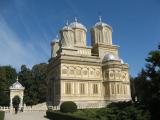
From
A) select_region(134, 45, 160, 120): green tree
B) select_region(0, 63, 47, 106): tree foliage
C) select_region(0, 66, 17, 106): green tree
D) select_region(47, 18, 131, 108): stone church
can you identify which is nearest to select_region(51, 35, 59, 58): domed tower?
select_region(47, 18, 131, 108): stone church

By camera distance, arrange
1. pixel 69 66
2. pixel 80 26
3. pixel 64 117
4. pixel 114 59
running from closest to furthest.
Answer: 1. pixel 64 117
2. pixel 69 66
3. pixel 114 59
4. pixel 80 26

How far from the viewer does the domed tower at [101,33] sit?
40656 millimetres

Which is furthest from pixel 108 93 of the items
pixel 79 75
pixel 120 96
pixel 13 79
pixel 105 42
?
pixel 13 79

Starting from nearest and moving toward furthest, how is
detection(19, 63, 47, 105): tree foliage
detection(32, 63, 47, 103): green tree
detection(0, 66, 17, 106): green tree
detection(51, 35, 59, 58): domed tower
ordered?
detection(0, 66, 17, 106): green tree → detection(51, 35, 59, 58): domed tower → detection(19, 63, 47, 105): tree foliage → detection(32, 63, 47, 103): green tree

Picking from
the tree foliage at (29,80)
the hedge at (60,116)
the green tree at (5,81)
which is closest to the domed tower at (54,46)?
the tree foliage at (29,80)

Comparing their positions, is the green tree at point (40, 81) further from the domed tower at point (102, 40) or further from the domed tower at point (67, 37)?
the domed tower at point (102, 40)

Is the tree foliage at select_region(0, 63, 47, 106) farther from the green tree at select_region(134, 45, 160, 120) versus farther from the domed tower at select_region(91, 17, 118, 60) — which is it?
the green tree at select_region(134, 45, 160, 120)

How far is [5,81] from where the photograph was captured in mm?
44594

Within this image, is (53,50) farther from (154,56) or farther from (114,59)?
(154,56)

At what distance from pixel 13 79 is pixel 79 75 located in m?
19.0

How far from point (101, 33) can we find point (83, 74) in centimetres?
966

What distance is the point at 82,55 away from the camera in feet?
116

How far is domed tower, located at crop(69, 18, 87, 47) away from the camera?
3878cm

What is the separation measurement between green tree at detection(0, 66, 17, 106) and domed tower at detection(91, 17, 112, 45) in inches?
691
